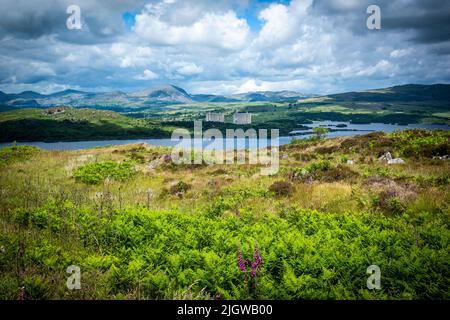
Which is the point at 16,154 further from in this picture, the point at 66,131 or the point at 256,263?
the point at 66,131

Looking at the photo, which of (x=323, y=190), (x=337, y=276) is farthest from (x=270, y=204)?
(x=337, y=276)

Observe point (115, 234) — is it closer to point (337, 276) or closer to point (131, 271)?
point (131, 271)

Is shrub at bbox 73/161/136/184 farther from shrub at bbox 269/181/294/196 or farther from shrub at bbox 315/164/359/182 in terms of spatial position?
shrub at bbox 315/164/359/182

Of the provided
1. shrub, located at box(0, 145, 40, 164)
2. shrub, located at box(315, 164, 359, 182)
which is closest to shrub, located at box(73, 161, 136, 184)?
shrub, located at box(0, 145, 40, 164)

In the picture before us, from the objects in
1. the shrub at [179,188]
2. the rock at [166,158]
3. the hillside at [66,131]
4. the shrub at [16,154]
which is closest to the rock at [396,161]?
the shrub at [179,188]

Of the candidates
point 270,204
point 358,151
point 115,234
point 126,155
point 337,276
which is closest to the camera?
point 337,276

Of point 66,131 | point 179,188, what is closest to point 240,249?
point 179,188

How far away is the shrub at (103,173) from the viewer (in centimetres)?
1925

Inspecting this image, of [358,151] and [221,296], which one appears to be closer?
[221,296]

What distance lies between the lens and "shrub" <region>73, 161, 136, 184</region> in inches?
758

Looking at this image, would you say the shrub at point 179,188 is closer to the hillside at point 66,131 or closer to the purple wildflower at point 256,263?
the purple wildflower at point 256,263

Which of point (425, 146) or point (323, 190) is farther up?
point (425, 146)
